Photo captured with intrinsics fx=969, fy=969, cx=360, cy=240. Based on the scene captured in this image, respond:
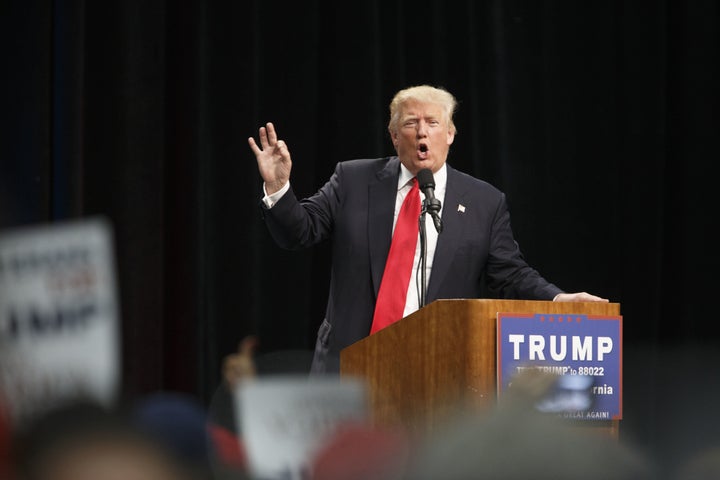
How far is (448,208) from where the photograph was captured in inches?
116

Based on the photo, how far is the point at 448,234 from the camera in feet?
9.50

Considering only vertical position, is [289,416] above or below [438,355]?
above

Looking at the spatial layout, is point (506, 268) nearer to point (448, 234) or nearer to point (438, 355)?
point (448, 234)

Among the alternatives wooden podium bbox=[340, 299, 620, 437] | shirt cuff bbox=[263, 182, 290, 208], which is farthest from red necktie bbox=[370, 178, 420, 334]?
wooden podium bbox=[340, 299, 620, 437]

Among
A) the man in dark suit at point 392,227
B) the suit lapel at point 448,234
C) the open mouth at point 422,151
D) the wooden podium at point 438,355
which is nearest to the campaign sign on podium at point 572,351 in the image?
the wooden podium at point 438,355

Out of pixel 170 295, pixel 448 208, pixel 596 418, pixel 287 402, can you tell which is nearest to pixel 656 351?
pixel 448 208

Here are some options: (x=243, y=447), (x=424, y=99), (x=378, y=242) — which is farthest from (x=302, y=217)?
(x=243, y=447)

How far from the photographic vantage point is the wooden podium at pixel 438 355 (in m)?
1.94

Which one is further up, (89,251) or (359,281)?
(89,251)

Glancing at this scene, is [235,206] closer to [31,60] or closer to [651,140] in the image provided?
[31,60]

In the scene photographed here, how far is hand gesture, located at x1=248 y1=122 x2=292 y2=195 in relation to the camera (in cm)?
251

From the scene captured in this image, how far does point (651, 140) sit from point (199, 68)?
6.98 ft

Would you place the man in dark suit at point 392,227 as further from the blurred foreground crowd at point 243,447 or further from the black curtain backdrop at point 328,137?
the blurred foreground crowd at point 243,447

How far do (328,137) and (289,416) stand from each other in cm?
376
